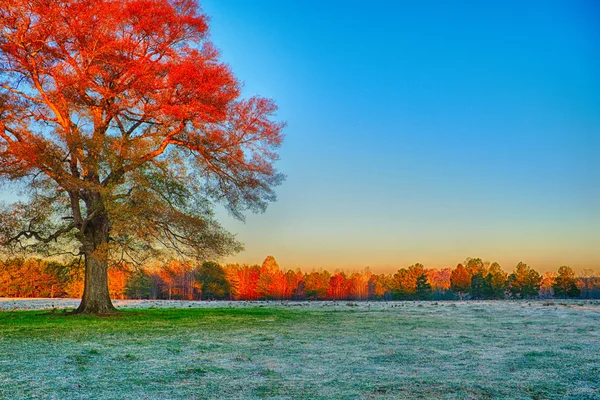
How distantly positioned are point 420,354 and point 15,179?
1856 cm

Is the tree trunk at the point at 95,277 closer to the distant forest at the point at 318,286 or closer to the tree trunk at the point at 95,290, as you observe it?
the tree trunk at the point at 95,290

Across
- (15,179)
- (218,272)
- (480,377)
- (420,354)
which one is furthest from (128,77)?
(218,272)

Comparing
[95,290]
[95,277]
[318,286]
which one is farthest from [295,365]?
[318,286]

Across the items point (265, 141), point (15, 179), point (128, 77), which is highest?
point (128, 77)

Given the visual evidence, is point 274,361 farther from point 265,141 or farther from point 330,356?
→ point 265,141

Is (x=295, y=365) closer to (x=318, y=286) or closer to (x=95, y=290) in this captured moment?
(x=95, y=290)

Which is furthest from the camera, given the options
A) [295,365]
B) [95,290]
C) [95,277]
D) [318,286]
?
[318,286]

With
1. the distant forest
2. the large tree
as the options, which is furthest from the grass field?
the distant forest

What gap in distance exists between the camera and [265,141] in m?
24.1

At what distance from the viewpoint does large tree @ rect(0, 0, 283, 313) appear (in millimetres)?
19750

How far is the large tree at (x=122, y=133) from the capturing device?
19750mm

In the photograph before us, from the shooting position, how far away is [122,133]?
936 inches

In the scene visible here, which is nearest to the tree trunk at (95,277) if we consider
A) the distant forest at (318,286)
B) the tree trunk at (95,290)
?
the tree trunk at (95,290)

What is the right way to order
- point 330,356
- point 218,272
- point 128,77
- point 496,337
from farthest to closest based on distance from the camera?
point 218,272
point 128,77
point 496,337
point 330,356
